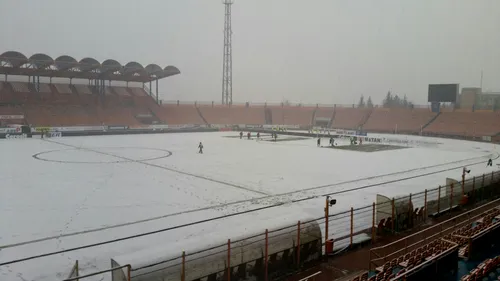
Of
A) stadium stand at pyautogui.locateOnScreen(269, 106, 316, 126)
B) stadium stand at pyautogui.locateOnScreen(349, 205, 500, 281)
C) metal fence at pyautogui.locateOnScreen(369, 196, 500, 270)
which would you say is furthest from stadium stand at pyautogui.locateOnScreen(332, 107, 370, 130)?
stadium stand at pyautogui.locateOnScreen(349, 205, 500, 281)

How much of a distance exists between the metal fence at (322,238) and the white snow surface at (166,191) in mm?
337

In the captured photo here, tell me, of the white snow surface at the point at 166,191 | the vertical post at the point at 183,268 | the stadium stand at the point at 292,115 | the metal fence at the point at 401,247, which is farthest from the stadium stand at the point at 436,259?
the stadium stand at the point at 292,115

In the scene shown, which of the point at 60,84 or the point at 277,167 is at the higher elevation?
the point at 60,84

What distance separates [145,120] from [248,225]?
220 ft

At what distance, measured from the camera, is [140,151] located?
35.8 m

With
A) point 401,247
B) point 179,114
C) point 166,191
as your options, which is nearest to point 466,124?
point 179,114

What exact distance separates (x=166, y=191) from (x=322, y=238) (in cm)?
948

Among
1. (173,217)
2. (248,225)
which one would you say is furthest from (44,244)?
(248,225)

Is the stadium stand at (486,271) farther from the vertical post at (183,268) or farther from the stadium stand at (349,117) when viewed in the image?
the stadium stand at (349,117)

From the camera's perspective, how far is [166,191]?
19.0 meters

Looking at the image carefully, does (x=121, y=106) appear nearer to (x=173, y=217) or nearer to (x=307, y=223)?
(x=173, y=217)

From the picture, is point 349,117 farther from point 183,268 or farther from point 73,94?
point 183,268

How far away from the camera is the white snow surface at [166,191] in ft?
35.2

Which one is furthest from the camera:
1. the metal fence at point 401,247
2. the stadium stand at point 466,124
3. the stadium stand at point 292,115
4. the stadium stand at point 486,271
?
the stadium stand at point 292,115
